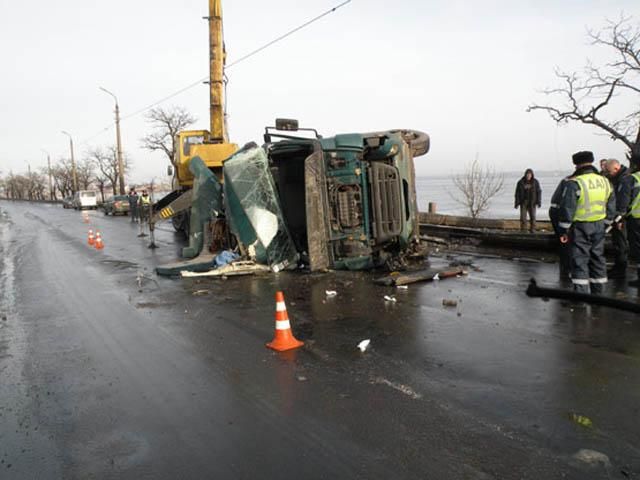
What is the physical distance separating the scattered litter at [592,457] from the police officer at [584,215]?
3.86 meters

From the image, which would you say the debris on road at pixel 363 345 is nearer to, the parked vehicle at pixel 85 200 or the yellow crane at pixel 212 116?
the yellow crane at pixel 212 116

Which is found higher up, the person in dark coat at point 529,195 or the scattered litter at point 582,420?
the person in dark coat at point 529,195

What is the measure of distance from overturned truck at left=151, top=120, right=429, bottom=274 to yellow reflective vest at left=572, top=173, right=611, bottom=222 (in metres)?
3.37

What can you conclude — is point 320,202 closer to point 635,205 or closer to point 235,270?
point 235,270

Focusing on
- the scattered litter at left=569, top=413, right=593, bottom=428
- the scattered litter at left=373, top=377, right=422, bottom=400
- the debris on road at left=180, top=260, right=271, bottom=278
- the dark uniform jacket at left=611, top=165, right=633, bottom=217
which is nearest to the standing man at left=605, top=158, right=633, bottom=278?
the dark uniform jacket at left=611, top=165, right=633, bottom=217

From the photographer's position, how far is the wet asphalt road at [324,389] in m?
2.90

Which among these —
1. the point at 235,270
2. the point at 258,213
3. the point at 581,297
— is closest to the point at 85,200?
the point at 258,213

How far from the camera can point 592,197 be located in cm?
615

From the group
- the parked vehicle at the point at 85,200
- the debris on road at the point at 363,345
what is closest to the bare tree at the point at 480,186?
the debris on road at the point at 363,345

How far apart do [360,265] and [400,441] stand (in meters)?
6.12

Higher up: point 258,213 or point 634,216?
point 258,213

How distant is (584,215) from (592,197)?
0.23m

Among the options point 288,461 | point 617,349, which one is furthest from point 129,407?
point 617,349

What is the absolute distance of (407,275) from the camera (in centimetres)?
822
